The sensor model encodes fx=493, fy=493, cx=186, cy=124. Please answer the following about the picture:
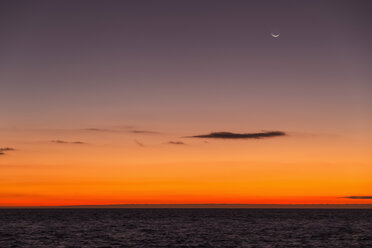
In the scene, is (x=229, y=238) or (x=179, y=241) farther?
(x=229, y=238)

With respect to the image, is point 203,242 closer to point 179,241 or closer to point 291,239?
point 179,241

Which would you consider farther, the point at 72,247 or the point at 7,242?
the point at 7,242

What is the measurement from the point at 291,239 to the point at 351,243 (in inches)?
367

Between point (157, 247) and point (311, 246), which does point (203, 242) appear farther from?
point (311, 246)

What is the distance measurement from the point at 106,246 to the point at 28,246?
10.6 meters

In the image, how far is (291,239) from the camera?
7838 cm

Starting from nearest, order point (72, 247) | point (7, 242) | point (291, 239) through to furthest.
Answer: point (72, 247) → point (7, 242) → point (291, 239)

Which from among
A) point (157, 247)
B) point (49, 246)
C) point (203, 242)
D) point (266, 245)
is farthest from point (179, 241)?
point (49, 246)

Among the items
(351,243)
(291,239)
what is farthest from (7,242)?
(351,243)

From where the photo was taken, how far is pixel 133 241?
7525 cm

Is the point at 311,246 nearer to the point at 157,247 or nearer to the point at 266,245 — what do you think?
the point at 266,245

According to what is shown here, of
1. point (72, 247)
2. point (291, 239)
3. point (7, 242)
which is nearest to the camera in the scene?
point (72, 247)

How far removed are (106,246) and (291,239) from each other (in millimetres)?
29698

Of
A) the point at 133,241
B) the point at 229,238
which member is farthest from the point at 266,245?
the point at 133,241
